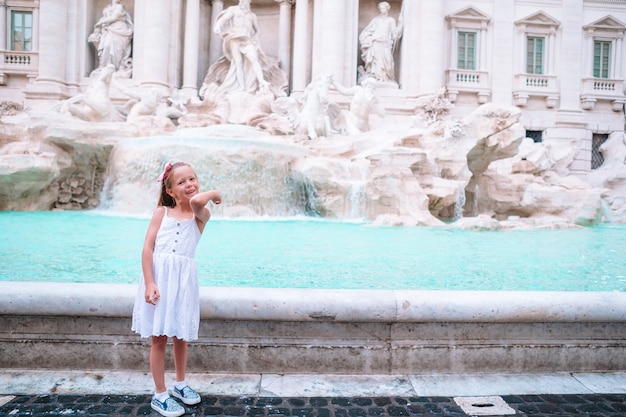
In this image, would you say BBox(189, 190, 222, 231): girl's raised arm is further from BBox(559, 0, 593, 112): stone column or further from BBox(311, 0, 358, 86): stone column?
BBox(559, 0, 593, 112): stone column

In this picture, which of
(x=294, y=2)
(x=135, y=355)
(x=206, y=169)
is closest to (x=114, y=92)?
(x=294, y=2)

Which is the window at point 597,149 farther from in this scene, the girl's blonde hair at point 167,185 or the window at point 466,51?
the girl's blonde hair at point 167,185

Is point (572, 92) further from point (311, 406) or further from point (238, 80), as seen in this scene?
point (311, 406)

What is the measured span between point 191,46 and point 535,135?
12.9 metres

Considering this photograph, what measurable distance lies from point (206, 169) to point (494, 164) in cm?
927

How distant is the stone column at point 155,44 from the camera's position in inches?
620

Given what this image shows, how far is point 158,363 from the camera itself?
1851 mm

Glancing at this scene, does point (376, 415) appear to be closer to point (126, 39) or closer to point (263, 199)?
point (263, 199)

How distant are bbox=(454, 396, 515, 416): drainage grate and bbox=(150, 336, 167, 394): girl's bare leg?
1184 millimetres

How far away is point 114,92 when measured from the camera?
16.0 m

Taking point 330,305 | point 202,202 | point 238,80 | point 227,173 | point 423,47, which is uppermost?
point 423,47

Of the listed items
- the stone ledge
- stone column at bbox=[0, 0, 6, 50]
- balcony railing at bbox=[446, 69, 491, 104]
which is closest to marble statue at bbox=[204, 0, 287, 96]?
balcony railing at bbox=[446, 69, 491, 104]

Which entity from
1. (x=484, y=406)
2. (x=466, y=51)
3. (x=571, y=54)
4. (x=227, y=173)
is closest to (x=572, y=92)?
(x=571, y=54)

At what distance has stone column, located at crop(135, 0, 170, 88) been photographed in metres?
15.8
